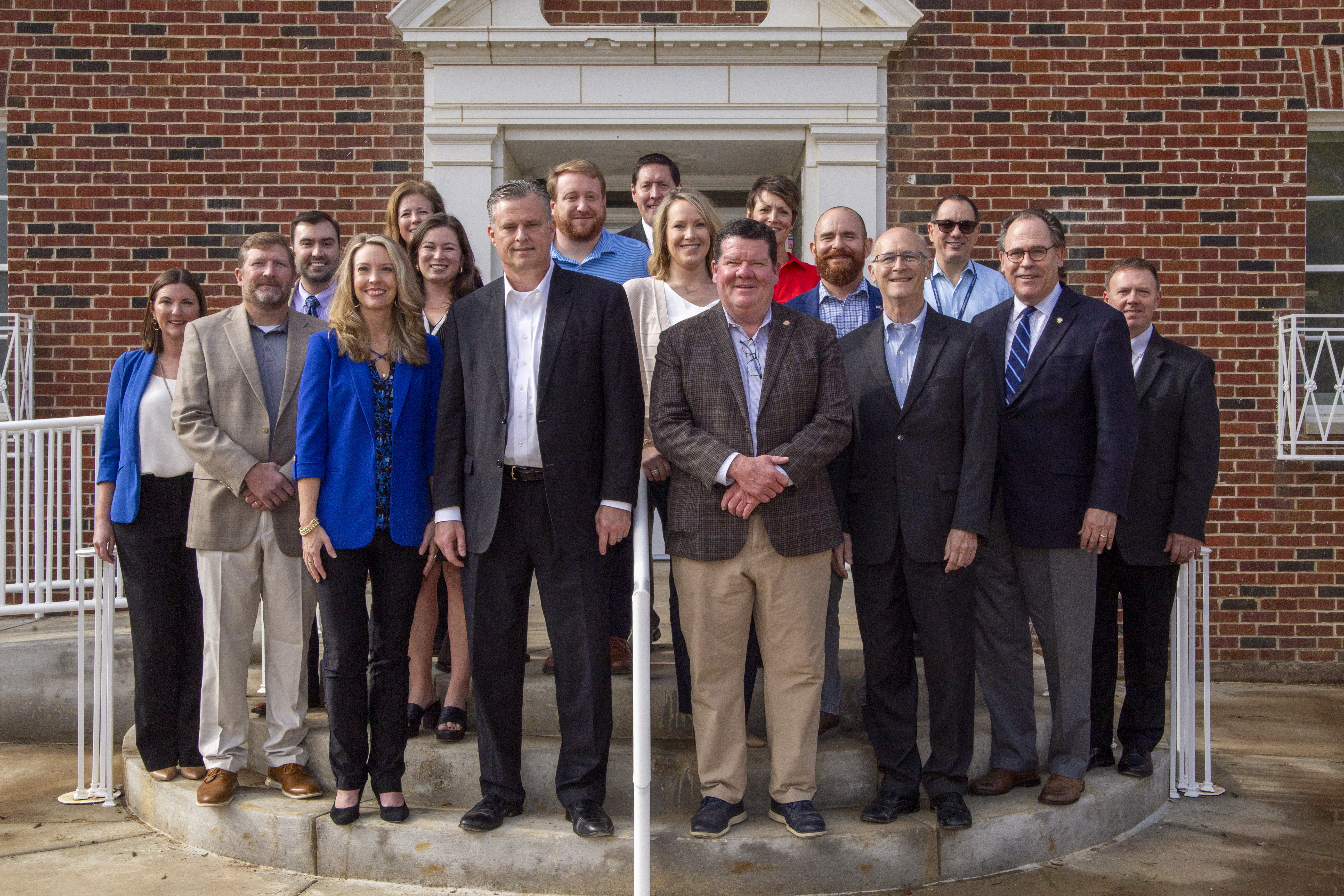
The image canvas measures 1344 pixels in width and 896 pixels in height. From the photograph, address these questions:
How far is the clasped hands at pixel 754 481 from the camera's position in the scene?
10.3 ft

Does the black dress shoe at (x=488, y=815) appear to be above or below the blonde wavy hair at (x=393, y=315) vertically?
below

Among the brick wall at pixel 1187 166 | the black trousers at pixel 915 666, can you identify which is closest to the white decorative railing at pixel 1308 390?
the brick wall at pixel 1187 166

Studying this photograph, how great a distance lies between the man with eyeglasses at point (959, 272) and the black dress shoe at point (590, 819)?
88.2 inches

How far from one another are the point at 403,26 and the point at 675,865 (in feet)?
15.0

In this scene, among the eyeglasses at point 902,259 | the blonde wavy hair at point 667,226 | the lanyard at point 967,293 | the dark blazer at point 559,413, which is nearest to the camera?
the dark blazer at point 559,413

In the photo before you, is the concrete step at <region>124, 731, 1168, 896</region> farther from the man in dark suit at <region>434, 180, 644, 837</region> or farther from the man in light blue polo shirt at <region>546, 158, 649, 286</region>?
the man in light blue polo shirt at <region>546, 158, 649, 286</region>

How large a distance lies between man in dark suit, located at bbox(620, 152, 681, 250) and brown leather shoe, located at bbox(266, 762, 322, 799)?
222 cm

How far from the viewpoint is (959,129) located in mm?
5973

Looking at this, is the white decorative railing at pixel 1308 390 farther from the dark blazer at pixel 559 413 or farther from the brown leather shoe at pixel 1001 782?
the dark blazer at pixel 559 413

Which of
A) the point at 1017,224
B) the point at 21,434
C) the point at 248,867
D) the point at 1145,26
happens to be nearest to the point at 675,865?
the point at 248,867

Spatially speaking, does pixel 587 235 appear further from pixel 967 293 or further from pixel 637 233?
pixel 967 293

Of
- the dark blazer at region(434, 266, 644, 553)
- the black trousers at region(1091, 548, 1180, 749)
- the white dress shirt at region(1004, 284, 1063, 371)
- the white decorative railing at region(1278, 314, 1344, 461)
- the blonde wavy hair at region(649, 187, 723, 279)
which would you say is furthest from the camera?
the white decorative railing at region(1278, 314, 1344, 461)

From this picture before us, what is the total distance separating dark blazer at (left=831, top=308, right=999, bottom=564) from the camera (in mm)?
3396

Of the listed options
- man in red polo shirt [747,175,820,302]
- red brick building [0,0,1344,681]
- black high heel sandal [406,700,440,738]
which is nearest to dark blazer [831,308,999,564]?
man in red polo shirt [747,175,820,302]
